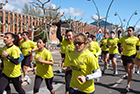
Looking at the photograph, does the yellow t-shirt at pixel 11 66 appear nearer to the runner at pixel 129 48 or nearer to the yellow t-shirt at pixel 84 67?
the yellow t-shirt at pixel 84 67

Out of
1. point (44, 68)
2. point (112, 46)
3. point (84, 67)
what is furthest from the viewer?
point (112, 46)

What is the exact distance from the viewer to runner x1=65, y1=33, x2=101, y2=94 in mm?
2586

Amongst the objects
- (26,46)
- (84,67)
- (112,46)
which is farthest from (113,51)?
(84,67)

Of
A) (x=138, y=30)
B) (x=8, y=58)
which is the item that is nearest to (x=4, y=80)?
(x=8, y=58)

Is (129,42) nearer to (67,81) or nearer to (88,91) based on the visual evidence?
(67,81)

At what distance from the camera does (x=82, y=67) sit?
2.63m

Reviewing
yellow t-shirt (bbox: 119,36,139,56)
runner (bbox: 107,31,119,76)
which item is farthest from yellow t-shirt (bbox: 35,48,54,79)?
runner (bbox: 107,31,119,76)

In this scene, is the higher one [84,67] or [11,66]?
[84,67]

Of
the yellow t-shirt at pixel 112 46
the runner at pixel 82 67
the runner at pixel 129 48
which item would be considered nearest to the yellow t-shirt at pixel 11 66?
the runner at pixel 82 67

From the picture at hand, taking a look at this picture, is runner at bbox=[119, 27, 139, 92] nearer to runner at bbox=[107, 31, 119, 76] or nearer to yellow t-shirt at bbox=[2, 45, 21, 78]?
runner at bbox=[107, 31, 119, 76]

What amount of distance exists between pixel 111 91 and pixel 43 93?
7.75 feet

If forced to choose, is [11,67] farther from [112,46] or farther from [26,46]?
[112,46]

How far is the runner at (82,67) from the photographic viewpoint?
2.59 metres

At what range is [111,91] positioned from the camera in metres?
5.27
